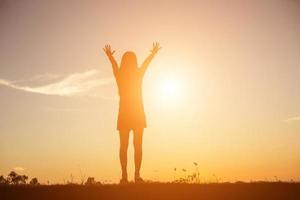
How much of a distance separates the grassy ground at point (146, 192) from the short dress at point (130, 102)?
2.97 metres

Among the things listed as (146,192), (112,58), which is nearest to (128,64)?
(112,58)

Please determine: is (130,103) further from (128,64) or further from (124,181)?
(124,181)

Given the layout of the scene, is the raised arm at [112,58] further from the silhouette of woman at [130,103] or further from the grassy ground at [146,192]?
the grassy ground at [146,192]

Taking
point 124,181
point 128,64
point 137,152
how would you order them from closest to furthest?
1. point 124,181
2. point 137,152
3. point 128,64

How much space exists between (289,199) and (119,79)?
642 cm

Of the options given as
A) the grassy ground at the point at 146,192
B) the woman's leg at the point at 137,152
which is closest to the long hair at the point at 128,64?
the woman's leg at the point at 137,152

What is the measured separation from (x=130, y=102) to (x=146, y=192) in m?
3.90

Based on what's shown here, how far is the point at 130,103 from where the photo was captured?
14953mm

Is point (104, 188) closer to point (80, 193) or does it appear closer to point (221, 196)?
point (80, 193)

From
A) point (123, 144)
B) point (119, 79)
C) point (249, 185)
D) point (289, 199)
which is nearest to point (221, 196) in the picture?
point (249, 185)

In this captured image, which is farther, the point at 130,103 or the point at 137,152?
the point at 130,103

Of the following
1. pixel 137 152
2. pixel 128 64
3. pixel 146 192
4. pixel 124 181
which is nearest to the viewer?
pixel 146 192

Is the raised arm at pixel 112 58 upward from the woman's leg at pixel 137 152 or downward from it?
upward

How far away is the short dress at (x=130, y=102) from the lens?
14750 millimetres
